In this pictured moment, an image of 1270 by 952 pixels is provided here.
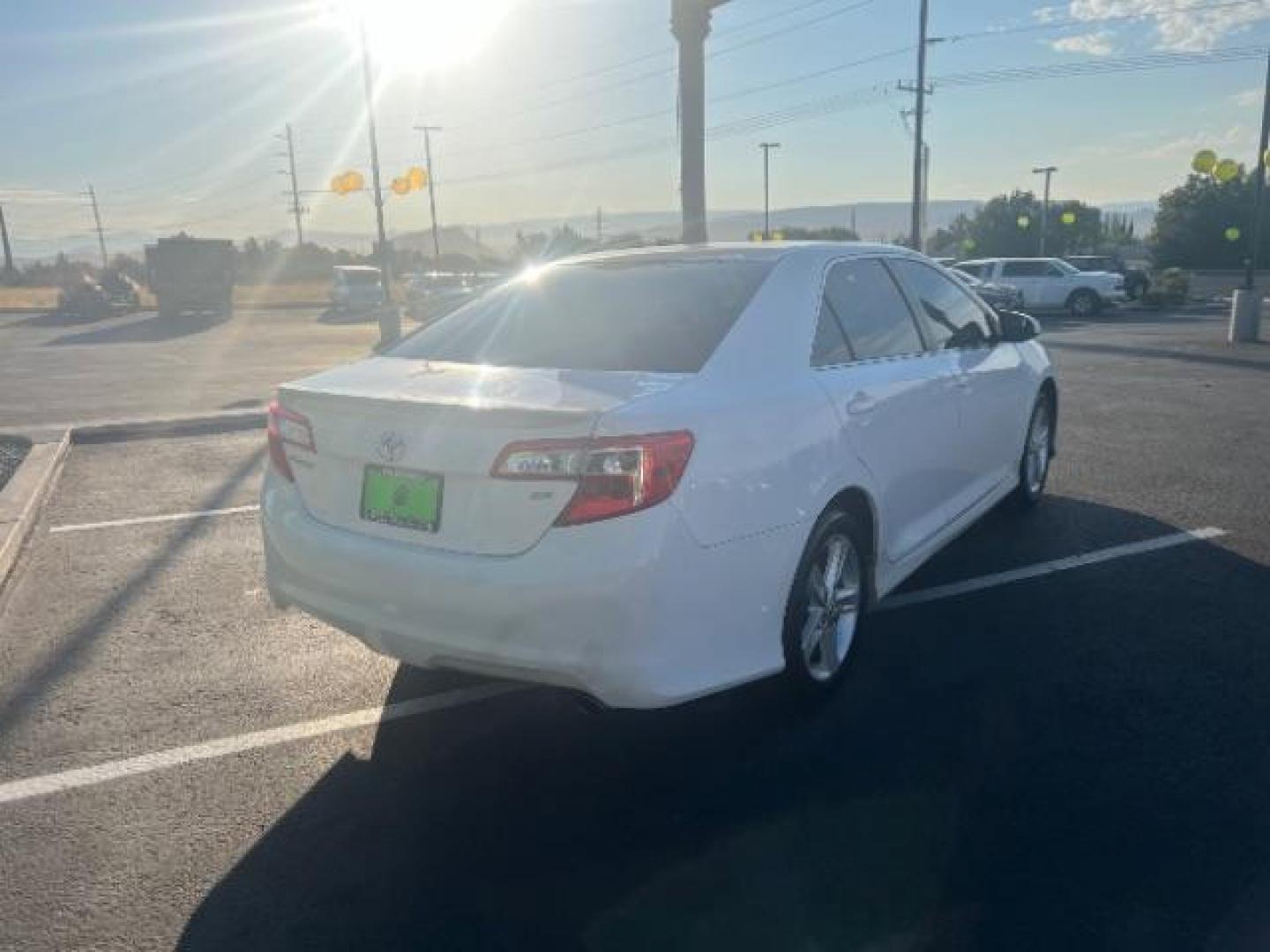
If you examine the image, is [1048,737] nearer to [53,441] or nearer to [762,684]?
[762,684]

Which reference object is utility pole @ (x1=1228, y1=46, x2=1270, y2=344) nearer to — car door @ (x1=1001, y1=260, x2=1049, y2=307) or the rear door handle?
car door @ (x1=1001, y1=260, x2=1049, y2=307)

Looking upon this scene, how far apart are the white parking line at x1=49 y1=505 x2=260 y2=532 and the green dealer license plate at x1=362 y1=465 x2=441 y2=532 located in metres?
3.82

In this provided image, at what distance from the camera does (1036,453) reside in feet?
20.5

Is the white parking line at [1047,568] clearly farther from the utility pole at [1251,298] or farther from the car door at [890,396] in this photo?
the utility pole at [1251,298]

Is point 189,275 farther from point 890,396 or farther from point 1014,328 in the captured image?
point 890,396

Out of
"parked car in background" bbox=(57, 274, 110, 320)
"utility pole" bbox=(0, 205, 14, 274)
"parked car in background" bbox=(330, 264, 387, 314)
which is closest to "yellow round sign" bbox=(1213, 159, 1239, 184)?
"parked car in background" bbox=(330, 264, 387, 314)

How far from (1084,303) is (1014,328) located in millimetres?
25189

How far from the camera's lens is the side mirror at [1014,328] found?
17.7 feet

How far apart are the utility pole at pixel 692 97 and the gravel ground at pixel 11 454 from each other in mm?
6575

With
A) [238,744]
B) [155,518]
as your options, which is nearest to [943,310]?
[238,744]

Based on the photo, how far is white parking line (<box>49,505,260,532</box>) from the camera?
20.9 feet

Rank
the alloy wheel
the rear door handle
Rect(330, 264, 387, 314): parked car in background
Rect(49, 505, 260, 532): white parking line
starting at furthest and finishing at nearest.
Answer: Rect(330, 264, 387, 314): parked car in background, Rect(49, 505, 260, 532): white parking line, the rear door handle, the alloy wheel

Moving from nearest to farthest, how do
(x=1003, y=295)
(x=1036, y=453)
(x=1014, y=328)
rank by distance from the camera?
(x=1014, y=328) → (x=1036, y=453) → (x=1003, y=295)

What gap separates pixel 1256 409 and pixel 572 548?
967 cm
